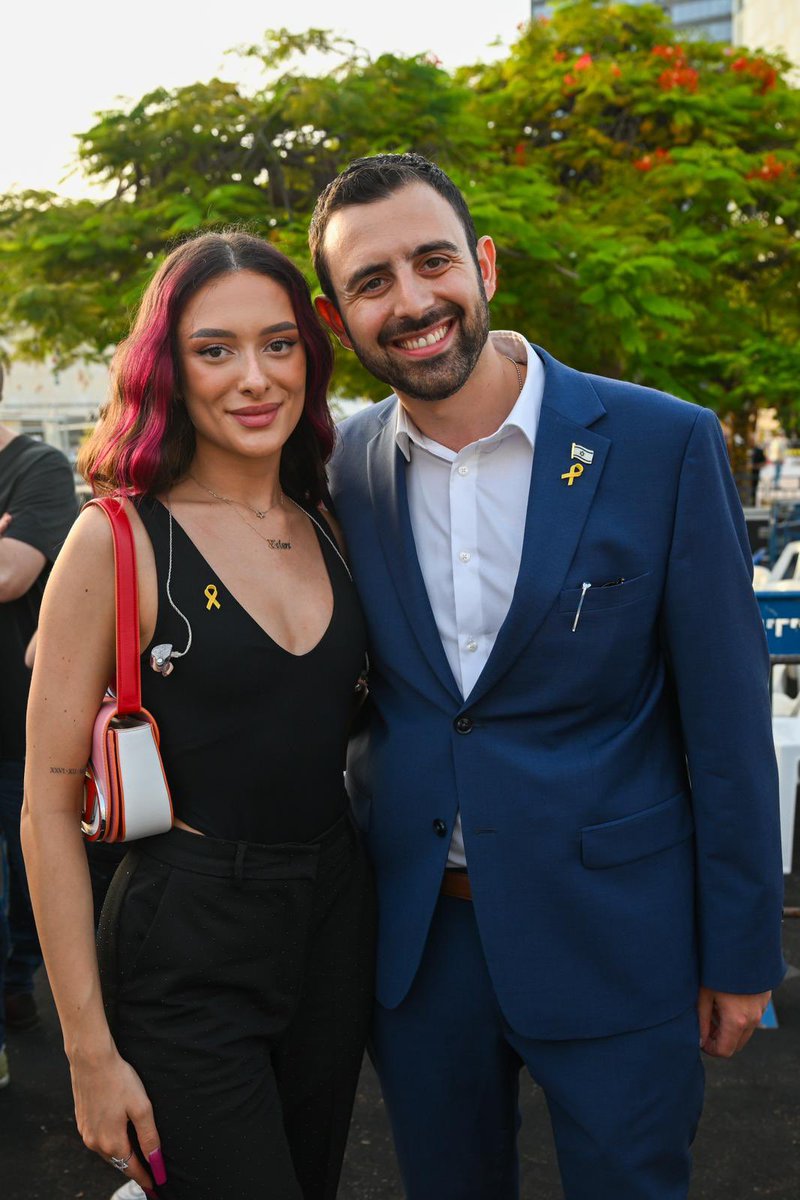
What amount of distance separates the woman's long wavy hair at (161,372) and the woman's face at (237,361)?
0.02 metres

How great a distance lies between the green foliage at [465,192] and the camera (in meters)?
9.57

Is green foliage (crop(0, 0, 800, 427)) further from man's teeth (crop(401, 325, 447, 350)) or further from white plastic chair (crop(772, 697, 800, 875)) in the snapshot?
man's teeth (crop(401, 325, 447, 350))

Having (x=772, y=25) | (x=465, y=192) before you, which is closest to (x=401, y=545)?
(x=465, y=192)

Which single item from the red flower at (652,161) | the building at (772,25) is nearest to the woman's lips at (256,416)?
the red flower at (652,161)

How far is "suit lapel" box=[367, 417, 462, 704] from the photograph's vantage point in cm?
207

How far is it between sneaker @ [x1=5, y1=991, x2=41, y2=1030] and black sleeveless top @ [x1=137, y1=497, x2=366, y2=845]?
248cm

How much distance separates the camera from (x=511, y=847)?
2.04 m

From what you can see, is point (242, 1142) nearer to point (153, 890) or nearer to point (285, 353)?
point (153, 890)

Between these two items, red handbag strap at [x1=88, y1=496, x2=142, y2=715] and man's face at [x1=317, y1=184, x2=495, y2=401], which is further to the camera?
man's face at [x1=317, y1=184, x2=495, y2=401]

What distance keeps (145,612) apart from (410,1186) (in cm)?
132

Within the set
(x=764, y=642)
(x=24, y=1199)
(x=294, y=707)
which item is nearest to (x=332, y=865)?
(x=294, y=707)

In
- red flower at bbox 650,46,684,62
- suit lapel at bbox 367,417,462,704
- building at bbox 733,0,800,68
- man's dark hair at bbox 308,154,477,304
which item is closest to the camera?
suit lapel at bbox 367,417,462,704

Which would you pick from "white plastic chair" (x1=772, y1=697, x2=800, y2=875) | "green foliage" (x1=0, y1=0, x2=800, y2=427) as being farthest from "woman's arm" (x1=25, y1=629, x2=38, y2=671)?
"green foliage" (x1=0, y1=0, x2=800, y2=427)

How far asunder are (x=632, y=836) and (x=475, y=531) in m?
0.63
